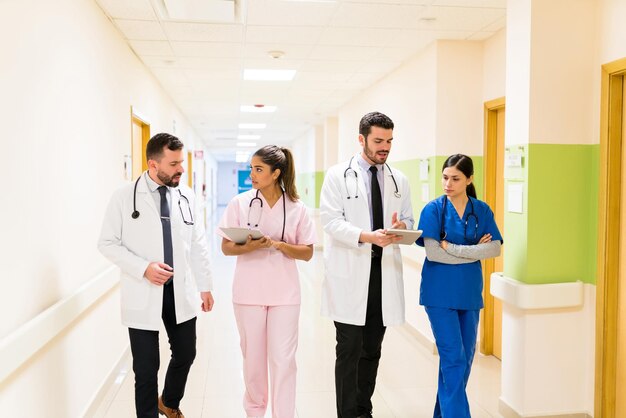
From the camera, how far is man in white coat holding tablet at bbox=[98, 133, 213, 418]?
2.65m

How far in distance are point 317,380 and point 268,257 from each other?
160cm

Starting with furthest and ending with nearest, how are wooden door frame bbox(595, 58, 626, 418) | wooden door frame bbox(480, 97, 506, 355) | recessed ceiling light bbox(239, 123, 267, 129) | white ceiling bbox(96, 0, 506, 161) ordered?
recessed ceiling light bbox(239, 123, 267, 129)
wooden door frame bbox(480, 97, 506, 355)
white ceiling bbox(96, 0, 506, 161)
wooden door frame bbox(595, 58, 626, 418)

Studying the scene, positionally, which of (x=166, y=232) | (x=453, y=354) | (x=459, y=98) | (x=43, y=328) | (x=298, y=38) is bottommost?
(x=453, y=354)

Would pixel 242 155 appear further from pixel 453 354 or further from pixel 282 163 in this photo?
pixel 453 354

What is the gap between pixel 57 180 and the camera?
9.26 ft

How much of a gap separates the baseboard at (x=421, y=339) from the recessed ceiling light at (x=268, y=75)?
3.11 meters

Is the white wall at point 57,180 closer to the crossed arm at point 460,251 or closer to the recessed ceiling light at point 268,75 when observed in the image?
the crossed arm at point 460,251

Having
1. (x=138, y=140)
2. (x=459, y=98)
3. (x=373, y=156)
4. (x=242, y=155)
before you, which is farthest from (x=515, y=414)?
(x=242, y=155)

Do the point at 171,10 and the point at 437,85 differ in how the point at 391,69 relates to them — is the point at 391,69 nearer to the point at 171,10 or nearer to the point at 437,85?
the point at 437,85

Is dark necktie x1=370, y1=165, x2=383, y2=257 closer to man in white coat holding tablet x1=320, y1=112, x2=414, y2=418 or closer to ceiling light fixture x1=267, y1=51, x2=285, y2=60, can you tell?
man in white coat holding tablet x1=320, y1=112, x2=414, y2=418

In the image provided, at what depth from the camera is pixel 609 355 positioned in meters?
3.04

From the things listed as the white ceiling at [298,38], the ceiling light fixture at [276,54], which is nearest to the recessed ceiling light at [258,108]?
the white ceiling at [298,38]

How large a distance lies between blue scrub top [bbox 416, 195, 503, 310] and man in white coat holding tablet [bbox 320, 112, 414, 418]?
0.15 m

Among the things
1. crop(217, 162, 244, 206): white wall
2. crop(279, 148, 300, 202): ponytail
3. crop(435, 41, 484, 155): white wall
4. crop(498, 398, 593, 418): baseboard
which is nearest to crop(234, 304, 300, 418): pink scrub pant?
crop(279, 148, 300, 202): ponytail
